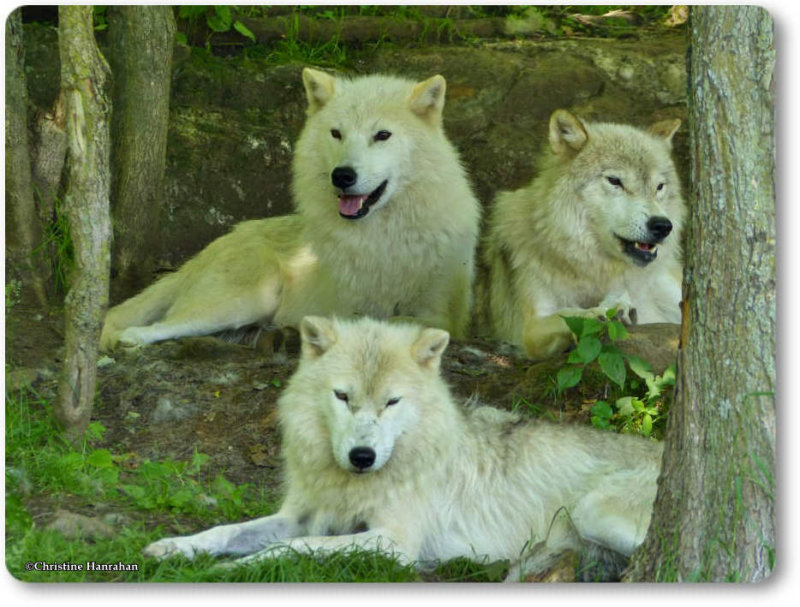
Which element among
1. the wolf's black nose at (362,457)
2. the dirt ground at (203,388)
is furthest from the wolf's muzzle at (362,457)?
the dirt ground at (203,388)

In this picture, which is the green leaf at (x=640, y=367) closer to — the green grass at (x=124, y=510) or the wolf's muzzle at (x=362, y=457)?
the green grass at (x=124, y=510)

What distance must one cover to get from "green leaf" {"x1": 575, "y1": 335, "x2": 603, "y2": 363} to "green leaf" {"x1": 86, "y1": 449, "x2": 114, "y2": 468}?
2040mm

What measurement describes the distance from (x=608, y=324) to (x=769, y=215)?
1729 mm

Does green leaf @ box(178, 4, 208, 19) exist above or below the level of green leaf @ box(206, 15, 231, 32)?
above

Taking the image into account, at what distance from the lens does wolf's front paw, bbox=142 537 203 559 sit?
168 inches

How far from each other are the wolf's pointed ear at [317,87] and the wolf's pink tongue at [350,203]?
0.51 meters

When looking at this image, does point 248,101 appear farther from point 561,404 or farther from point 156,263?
point 561,404

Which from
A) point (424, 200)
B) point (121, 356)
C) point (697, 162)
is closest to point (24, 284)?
point (121, 356)

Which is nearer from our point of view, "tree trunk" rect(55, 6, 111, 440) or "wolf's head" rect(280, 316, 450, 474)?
"wolf's head" rect(280, 316, 450, 474)

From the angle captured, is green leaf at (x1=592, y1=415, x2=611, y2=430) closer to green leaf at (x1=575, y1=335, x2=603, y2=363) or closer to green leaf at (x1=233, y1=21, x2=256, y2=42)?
green leaf at (x1=575, y1=335, x2=603, y2=363)

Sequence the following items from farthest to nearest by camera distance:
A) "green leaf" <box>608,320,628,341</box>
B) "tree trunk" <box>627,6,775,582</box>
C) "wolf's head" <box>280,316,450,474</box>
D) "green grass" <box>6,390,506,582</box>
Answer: "green leaf" <box>608,320,628,341</box> → "wolf's head" <box>280,316,450,474</box> → "green grass" <box>6,390,506,582</box> → "tree trunk" <box>627,6,775,582</box>

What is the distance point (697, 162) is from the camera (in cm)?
381

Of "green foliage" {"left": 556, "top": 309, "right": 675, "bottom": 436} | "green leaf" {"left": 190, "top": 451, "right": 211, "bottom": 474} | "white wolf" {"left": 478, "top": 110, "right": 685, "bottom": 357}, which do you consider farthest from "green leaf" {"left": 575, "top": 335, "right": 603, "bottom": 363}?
"green leaf" {"left": 190, "top": 451, "right": 211, "bottom": 474}

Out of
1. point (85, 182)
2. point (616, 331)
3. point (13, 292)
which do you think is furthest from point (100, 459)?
point (616, 331)
